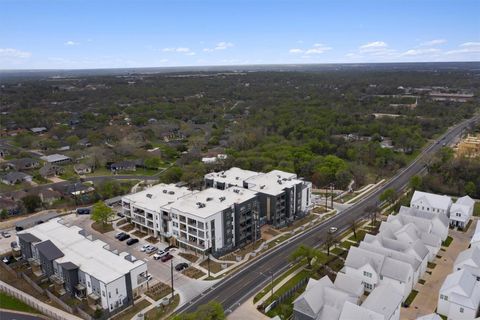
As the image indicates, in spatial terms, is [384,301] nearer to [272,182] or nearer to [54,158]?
[272,182]

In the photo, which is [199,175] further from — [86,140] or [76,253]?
[86,140]

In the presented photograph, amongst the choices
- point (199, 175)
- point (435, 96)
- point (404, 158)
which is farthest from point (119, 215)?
point (435, 96)

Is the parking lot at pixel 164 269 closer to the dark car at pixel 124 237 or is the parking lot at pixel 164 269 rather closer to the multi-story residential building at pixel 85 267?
the dark car at pixel 124 237

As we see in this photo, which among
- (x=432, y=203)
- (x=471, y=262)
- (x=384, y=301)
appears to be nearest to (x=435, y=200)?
(x=432, y=203)

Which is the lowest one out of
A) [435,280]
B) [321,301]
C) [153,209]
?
[435,280]

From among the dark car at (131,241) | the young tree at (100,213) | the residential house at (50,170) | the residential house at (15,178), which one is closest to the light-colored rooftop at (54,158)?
the residential house at (50,170)

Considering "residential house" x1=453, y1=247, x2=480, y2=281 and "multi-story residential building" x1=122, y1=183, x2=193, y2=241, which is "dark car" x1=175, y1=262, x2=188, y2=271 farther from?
"residential house" x1=453, y1=247, x2=480, y2=281
